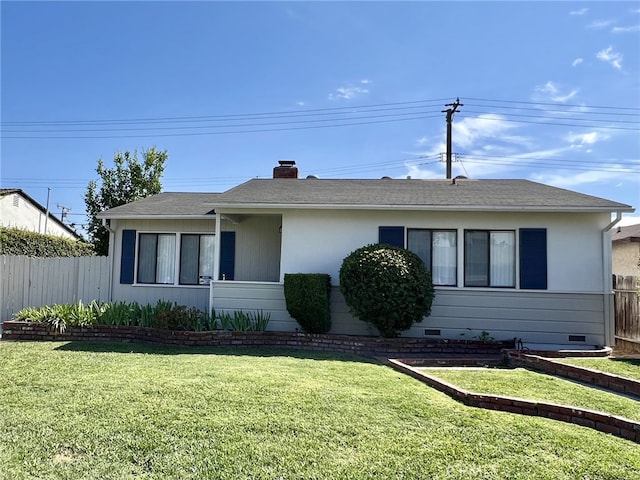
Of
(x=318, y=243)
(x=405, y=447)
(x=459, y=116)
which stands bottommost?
(x=405, y=447)

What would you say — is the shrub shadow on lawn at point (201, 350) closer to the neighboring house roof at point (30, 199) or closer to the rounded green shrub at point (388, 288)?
the rounded green shrub at point (388, 288)

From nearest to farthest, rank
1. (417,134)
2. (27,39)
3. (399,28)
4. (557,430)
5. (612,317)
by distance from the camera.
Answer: (557,430)
(612,317)
(399,28)
(27,39)
(417,134)

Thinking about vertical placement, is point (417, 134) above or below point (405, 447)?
above

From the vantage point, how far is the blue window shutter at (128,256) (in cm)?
1213

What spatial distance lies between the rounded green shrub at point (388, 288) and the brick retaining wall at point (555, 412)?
10.6ft

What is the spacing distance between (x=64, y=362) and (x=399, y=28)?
37.1ft

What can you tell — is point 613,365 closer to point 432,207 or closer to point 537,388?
point 537,388

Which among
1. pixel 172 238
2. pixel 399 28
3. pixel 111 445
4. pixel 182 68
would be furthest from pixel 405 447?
pixel 182 68

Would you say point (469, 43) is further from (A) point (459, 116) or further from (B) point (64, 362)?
(B) point (64, 362)

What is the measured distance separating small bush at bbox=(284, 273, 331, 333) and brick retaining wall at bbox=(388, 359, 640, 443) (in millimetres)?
4165

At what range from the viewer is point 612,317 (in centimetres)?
948

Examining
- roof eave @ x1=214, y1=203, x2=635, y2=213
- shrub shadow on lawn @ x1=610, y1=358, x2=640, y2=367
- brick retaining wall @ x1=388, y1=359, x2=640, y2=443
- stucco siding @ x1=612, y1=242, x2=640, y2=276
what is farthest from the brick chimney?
stucco siding @ x1=612, y1=242, x2=640, y2=276

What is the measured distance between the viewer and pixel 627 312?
33.9ft

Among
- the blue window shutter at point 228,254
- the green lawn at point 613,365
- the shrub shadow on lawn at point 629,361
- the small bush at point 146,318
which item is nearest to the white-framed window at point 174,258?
the blue window shutter at point 228,254
